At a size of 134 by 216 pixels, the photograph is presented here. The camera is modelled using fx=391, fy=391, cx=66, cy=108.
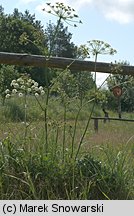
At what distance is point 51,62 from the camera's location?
3.23m

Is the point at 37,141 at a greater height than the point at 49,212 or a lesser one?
greater

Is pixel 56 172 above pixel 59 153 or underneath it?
underneath

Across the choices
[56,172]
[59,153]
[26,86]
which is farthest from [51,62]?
[56,172]

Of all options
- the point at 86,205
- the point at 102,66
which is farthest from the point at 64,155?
the point at 102,66

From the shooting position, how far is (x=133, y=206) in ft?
8.47

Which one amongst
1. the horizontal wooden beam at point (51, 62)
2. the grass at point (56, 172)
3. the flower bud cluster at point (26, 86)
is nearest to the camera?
the grass at point (56, 172)

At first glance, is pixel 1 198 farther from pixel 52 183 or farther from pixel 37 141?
pixel 37 141

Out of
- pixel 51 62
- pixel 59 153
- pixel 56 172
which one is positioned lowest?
pixel 56 172

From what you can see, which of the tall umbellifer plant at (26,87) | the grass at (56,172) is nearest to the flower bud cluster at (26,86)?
the tall umbellifer plant at (26,87)

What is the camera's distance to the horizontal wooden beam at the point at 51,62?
3196 millimetres

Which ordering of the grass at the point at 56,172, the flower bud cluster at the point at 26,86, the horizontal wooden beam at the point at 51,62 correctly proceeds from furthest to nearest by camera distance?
the horizontal wooden beam at the point at 51,62, the flower bud cluster at the point at 26,86, the grass at the point at 56,172

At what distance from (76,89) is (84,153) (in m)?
0.50

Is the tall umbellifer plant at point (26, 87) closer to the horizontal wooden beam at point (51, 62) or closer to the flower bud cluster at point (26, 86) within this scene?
the flower bud cluster at point (26, 86)

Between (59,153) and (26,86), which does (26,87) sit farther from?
(59,153)
